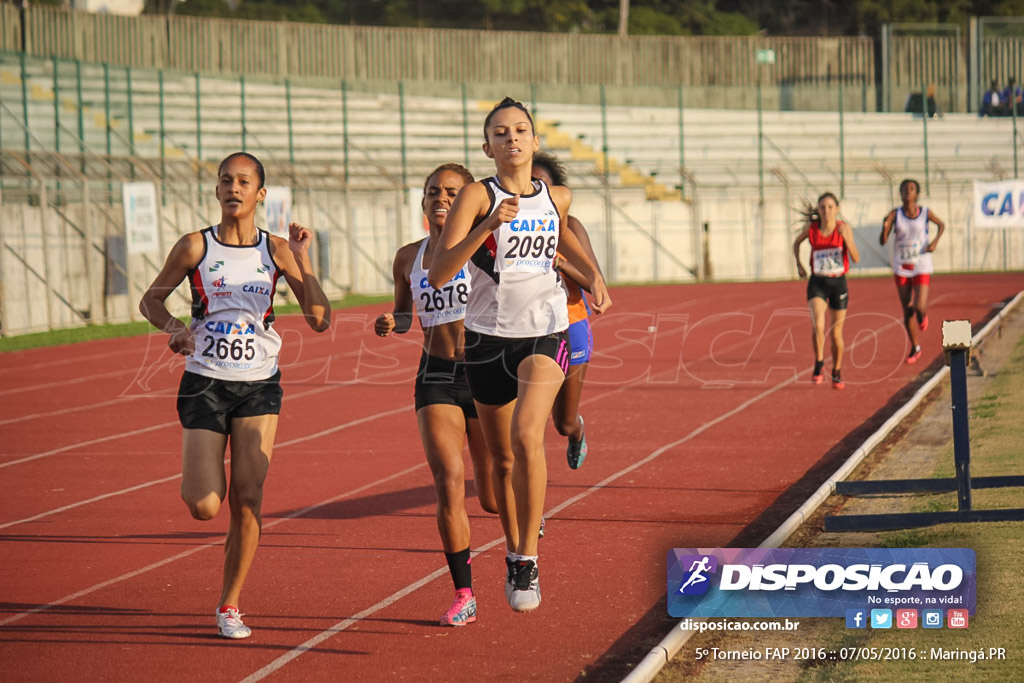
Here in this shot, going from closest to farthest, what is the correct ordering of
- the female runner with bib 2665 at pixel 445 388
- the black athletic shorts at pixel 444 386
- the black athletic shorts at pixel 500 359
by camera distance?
the black athletic shorts at pixel 500 359 < the female runner with bib 2665 at pixel 445 388 < the black athletic shorts at pixel 444 386

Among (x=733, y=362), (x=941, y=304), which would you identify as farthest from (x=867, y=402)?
(x=941, y=304)

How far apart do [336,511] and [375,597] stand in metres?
2.34

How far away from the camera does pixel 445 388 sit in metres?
6.06

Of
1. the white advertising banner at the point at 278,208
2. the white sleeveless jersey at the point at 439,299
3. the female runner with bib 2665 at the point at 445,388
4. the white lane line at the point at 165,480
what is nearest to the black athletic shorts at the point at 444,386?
the female runner with bib 2665 at the point at 445,388

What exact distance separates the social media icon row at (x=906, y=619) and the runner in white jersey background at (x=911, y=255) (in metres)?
10.8

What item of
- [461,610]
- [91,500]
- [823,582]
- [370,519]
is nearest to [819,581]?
[823,582]

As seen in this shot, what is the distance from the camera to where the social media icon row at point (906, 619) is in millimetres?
5500

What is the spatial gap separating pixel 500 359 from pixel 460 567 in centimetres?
97

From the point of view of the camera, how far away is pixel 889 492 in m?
8.23

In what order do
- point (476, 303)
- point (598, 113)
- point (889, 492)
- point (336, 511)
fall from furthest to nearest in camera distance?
point (598, 113)
point (336, 511)
point (889, 492)
point (476, 303)

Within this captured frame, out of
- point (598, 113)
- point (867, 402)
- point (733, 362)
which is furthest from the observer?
point (598, 113)

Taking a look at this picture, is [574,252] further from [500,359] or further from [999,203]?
[999,203]

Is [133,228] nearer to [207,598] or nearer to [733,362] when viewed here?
[733,362]

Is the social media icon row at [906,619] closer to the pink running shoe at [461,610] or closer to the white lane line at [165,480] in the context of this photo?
the pink running shoe at [461,610]
